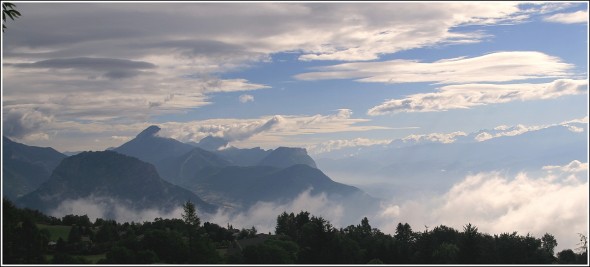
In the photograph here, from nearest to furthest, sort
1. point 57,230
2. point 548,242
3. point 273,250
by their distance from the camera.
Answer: point 273,250
point 548,242
point 57,230

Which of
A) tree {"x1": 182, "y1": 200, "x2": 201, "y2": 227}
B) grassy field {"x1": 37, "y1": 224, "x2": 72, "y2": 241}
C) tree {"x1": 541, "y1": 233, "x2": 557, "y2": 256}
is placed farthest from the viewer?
grassy field {"x1": 37, "y1": 224, "x2": 72, "y2": 241}

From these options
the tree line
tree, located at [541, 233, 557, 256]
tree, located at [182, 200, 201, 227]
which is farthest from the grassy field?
tree, located at [541, 233, 557, 256]

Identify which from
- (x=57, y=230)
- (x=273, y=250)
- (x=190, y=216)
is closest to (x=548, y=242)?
(x=273, y=250)

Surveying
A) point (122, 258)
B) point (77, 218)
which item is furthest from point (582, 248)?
point (77, 218)

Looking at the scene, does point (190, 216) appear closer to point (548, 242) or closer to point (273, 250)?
point (273, 250)

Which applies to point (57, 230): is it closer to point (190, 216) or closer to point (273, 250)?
point (190, 216)

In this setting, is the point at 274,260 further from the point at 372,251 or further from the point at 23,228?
the point at 23,228

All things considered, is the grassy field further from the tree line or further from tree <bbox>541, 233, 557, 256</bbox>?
tree <bbox>541, 233, 557, 256</bbox>

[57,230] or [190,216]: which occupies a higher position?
[190,216]

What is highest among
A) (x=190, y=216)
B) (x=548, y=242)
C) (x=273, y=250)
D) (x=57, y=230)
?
(x=190, y=216)

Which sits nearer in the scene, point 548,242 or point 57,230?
point 548,242

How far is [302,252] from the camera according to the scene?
73188 millimetres

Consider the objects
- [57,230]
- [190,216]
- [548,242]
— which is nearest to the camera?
[190,216]

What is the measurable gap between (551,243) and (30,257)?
77.4 meters
